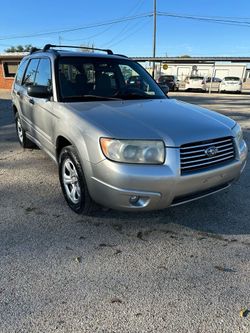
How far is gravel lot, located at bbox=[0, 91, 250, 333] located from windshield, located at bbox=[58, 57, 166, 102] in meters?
1.42

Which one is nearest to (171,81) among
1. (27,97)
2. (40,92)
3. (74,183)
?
(27,97)

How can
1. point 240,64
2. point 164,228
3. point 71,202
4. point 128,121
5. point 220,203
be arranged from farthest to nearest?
point 240,64 → point 220,203 → point 71,202 → point 164,228 → point 128,121

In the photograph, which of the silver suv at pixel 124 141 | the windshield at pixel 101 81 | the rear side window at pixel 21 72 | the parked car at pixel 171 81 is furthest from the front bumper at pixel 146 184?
the parked car at pixel 171 81

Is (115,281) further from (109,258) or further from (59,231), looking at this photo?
(59,231)

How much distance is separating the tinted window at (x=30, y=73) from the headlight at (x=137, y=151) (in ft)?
9.72

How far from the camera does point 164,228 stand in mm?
3404

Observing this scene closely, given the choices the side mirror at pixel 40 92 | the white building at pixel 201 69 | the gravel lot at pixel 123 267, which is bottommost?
the white building at pixel 201 69

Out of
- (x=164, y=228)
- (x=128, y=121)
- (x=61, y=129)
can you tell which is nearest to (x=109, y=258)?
(x=164, y=228)

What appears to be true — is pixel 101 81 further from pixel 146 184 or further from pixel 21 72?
pixel 21 72

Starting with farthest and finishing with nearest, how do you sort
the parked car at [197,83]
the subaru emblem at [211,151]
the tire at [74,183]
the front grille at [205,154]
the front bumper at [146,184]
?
the parked car at [197,83] → the tire at [74,183] → the subaru emblem at [211,151] → the front grille at [205,154] → the front bumper at [146,184]

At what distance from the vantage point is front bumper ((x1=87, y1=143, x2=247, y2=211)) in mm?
2803

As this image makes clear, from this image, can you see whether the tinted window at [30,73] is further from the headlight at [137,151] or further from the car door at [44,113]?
the headlight at [137,151]

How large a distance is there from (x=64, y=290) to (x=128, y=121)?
168 cm

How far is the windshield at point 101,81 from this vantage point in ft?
13.3
